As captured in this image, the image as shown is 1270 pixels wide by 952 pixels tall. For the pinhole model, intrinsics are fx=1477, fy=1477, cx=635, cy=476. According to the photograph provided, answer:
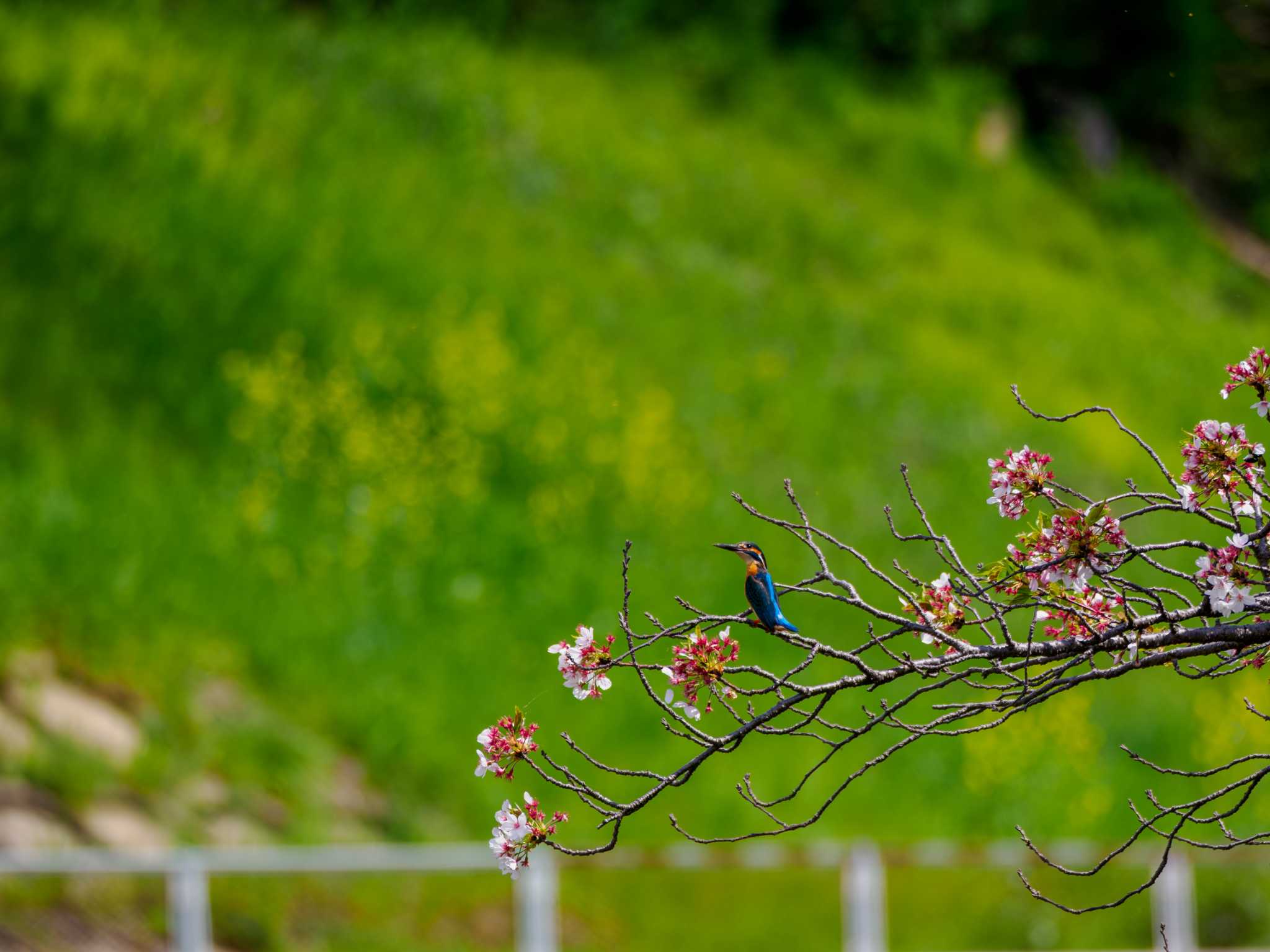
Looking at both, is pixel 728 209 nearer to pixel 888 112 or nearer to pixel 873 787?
pixel 888 112

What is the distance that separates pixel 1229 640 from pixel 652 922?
6899 mm

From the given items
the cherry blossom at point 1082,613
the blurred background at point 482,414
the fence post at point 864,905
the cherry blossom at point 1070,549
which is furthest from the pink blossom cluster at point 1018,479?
the fence post at point 864,905

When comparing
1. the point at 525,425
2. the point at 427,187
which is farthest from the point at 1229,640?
the point at 427,187

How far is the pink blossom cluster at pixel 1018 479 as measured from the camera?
10.2ft

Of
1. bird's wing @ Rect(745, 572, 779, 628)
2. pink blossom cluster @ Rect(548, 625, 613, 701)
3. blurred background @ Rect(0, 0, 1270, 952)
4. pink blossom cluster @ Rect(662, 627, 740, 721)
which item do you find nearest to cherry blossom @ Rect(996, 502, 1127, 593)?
bird's wing @ Rect(745, 572, 779, 628)

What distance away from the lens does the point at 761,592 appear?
3355mm

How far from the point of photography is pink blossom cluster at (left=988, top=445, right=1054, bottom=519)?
312 cm

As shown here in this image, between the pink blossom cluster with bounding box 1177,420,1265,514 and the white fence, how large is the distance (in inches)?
241

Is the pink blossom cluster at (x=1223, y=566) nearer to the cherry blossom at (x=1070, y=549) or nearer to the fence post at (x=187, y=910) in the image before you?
the cherry blossom at (x=1070, y=549)

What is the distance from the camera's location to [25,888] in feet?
25.4

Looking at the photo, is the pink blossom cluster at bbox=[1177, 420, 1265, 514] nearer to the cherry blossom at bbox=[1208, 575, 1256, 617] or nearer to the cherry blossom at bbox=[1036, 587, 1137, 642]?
the cherry blossom at bbox=[1208, 575, 1256, 617]

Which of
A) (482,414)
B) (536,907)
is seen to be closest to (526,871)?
(536,907)

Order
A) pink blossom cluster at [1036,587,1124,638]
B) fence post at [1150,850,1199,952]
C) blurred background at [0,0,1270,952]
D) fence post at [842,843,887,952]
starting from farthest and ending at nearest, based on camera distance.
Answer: blurred background at [0,0,1270,952], fence post at [1150,850,1199,952], fence post at [842,843,887,952], pink blossom cluster at [1036,587,1124,638]

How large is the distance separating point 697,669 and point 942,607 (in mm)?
659
